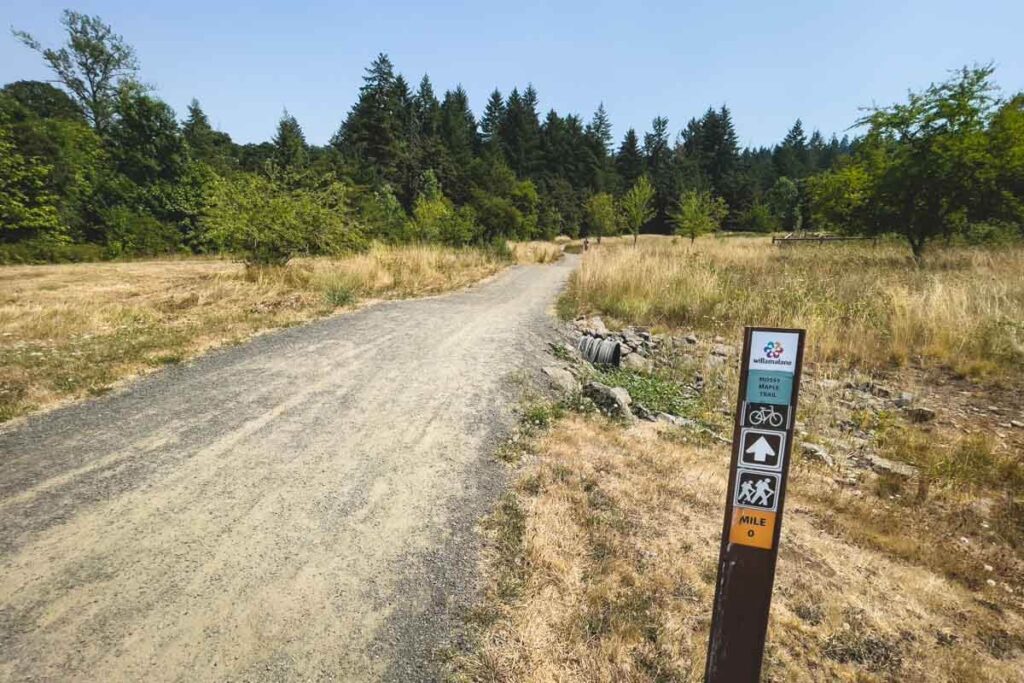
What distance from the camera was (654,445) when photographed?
4.25 meters

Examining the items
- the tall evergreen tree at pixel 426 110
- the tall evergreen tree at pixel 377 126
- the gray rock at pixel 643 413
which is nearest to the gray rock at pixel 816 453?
the gray rock at pixel 643 413

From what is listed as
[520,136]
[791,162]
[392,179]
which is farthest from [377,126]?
[791,162]

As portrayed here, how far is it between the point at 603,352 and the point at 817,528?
361 centimetres

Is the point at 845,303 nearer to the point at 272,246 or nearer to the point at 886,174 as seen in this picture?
the point at 886,174

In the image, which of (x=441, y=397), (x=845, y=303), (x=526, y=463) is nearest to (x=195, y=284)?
(x=441, y=397)

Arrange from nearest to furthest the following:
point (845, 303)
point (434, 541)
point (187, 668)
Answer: point (187, 668) < point (434, 541) < point (845, 303)

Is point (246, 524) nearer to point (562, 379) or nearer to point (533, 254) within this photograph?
point (562, 379)

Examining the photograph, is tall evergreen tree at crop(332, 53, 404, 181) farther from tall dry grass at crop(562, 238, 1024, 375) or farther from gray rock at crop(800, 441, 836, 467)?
gray rock at crop(800, 441, 836, 467)

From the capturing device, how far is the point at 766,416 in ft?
5.25

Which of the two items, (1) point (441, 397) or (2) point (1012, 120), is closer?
(1) point (441, 397)

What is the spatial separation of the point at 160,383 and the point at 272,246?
23.8 feet

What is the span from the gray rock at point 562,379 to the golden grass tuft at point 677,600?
6.43 feet

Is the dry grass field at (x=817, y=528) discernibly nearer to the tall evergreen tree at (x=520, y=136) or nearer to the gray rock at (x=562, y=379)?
the gray rock at (x=562, y=379)

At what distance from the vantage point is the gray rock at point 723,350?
7.09 meters
